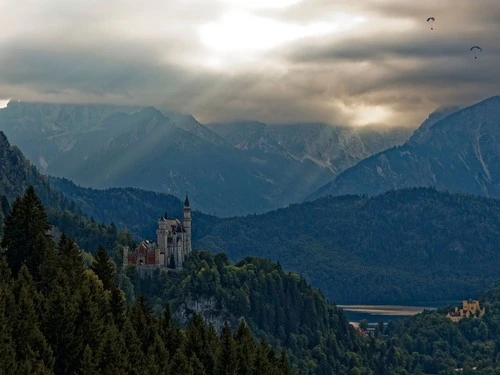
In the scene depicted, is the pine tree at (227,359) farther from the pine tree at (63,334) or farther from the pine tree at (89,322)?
the pine tree at (63,334)

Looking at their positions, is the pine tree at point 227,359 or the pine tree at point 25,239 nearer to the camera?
the pine tree at point 227,359

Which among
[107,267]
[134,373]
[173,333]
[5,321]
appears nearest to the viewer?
[5,321]

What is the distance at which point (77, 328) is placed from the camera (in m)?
119

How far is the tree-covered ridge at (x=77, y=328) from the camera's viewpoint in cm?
11238

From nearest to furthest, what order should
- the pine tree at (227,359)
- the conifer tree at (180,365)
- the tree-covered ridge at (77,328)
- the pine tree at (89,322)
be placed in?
the tree-covered ridge at (77,328)
the pine tree at (89,322)
the conifer tree at (180,365)
the pine tree at (227,359)

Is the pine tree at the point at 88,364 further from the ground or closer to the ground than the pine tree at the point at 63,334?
closer to the ground

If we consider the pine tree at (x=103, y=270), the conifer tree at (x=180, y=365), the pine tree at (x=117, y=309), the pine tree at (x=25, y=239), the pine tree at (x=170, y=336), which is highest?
the pine tree at (x=25, y=239)

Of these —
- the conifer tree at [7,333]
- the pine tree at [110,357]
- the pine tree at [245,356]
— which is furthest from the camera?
the pine tree at [245,356]

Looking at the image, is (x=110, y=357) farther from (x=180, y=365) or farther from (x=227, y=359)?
A: (x=227, y=359)

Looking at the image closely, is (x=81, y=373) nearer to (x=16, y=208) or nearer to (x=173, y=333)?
(x=173, y=333)

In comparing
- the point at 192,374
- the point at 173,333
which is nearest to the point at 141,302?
the point at 173,333

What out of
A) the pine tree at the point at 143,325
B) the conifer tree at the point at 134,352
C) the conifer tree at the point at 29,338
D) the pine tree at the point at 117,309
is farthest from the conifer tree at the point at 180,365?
the conifer tree at the point at 29,338

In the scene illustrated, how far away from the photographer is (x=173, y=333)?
13862cm

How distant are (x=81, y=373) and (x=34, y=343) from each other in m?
4.79
